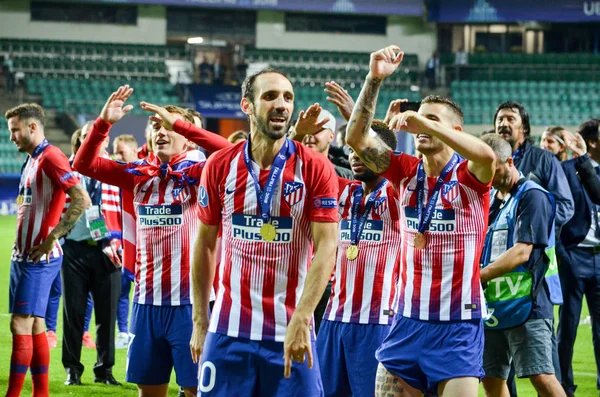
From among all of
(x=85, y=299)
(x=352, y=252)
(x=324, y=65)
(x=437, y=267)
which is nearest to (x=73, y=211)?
(x=85, y=299)

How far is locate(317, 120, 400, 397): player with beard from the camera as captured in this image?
514cm

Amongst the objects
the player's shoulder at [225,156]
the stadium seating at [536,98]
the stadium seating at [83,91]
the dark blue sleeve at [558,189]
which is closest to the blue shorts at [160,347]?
the player's shoulder at [225,156]

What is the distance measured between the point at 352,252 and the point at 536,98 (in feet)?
87.5

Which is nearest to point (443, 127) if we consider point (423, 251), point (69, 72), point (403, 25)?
point (423, 251)

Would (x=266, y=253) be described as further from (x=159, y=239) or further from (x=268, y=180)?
(x=159, y=239)

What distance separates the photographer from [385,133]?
5387 mm

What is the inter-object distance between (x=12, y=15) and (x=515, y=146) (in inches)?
1160

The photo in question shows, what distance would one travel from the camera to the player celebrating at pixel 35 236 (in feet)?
21.4

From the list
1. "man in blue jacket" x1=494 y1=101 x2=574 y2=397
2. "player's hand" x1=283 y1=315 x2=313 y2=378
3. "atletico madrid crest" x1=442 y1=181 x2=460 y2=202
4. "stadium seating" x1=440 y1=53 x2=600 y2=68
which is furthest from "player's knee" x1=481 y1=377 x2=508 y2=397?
"stadium seating" x1=440 y1=53 x2=600 y2=68

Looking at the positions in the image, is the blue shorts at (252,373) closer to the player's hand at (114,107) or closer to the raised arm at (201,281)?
the raised arm at (201,281)

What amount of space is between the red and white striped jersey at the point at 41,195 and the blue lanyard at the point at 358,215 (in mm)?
2302

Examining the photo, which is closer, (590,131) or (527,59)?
(590,131)

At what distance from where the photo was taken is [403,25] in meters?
34.9

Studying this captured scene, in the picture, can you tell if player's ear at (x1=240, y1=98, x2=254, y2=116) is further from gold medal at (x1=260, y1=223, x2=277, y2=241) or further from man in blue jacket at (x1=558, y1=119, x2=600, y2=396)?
man in blue jacket at (x1=558, y1=119, x2=600, y2=396)
